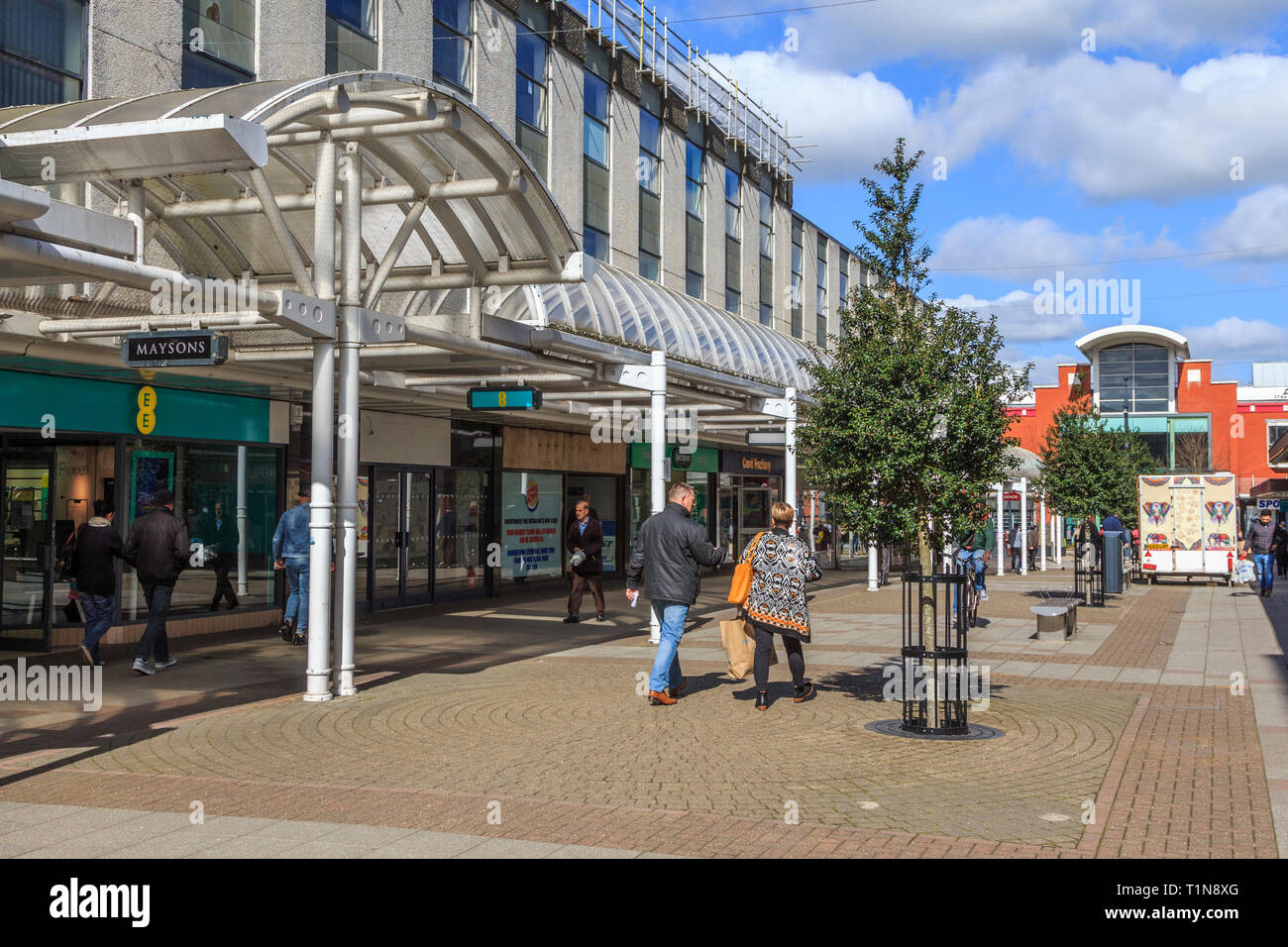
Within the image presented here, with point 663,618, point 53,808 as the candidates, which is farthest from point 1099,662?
point 53,808

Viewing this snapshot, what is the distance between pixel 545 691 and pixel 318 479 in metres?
2.65

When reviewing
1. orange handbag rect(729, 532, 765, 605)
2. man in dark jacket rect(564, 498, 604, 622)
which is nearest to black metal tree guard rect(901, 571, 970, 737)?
orange handbag rect(729, 532, 765, 605)

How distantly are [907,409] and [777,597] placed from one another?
181 centimetres

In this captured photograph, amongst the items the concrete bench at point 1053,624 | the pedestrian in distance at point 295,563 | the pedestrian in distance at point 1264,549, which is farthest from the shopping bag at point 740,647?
the pedestrian in distance at point 1264,549

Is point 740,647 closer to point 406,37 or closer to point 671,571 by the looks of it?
point 671,571

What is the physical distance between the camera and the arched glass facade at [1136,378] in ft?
212

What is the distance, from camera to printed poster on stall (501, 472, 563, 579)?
71.8ft

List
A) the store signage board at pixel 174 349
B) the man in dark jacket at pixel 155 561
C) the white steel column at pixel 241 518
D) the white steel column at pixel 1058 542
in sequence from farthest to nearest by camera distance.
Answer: the white steel column at pixel 1058 542, the white steel column at pixel 241 518, the man in dark jacket at pixel 155 561, the store signage board at pixel 174 349

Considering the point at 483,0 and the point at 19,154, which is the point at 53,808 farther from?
the point at 483,0

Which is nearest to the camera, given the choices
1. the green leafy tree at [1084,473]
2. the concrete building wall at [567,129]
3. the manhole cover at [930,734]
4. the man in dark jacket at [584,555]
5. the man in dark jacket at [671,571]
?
the manhole cover at [930,734]

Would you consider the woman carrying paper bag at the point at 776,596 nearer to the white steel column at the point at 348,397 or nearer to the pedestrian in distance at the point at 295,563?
the white steel column at the point at 348,397

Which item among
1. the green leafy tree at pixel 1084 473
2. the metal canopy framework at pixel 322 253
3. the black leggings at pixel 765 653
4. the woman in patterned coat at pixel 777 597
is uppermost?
the metal canopy framework at pixel 322 253

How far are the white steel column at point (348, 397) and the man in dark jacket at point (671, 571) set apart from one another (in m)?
2.41

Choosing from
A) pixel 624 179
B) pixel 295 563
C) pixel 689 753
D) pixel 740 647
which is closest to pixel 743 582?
pixel 740 647
